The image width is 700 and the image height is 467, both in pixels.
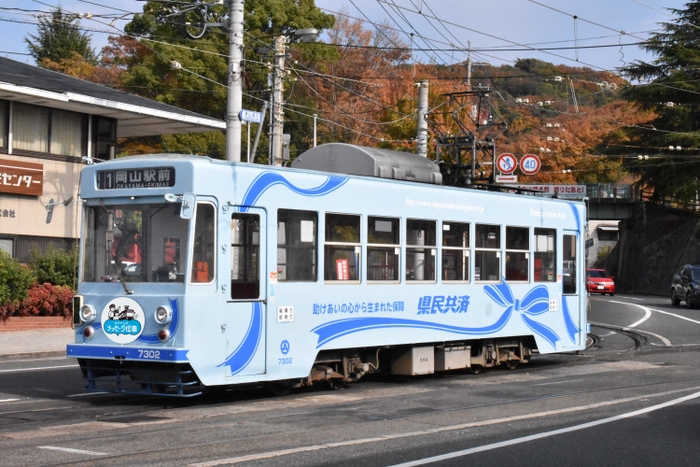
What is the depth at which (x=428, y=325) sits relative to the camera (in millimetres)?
14898

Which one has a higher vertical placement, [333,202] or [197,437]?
[333,202]

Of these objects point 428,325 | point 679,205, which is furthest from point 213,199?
point 679,205

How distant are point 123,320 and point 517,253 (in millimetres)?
7568

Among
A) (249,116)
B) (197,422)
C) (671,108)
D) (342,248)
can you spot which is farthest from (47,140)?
(671,108)

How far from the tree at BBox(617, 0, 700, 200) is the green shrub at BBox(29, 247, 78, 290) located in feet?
135

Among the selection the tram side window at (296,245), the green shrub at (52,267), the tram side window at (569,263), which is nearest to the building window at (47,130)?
the green shrub at (52,267)

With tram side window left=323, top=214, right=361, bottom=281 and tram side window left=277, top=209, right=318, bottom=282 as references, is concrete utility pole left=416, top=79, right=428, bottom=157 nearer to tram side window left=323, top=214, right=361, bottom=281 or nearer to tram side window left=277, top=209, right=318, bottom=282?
tram side window left=323, top=214, right=361, bottom=281

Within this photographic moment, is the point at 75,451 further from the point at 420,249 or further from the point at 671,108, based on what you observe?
the point at 671,108

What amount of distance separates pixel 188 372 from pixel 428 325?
4671 mm

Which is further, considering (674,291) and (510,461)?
(674,291)

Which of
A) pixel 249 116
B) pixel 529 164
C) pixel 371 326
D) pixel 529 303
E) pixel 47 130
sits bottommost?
pixel 371 326

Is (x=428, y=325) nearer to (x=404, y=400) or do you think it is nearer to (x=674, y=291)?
(x=404, y=400)

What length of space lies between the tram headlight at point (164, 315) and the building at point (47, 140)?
47.9 ft

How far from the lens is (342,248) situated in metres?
13.4
